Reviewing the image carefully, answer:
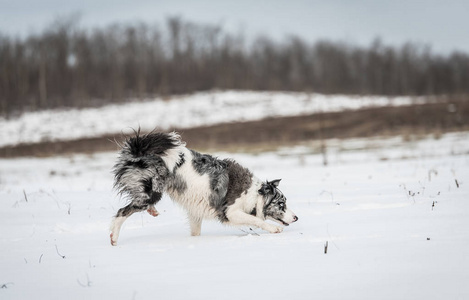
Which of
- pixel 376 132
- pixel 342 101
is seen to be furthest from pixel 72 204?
pixel 342 101

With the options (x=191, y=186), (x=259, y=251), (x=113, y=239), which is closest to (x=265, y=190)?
(x=191, y=186)

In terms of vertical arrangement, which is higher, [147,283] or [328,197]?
[328,197]

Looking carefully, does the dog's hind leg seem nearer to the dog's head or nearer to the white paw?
the dog's head

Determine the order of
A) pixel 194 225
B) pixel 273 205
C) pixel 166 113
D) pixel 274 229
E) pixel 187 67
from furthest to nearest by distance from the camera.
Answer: pixel 187 67 → pixel 166 113 → pixel 273 205 → pixel 194 225 → pixel 274 229

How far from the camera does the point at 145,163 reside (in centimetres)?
606

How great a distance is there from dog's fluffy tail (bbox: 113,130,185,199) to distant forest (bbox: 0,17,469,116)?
167 feet

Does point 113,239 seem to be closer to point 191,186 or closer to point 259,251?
point 191,186

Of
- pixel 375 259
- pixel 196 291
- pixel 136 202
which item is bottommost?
pixel 196 291

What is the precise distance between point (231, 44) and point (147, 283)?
86757mm

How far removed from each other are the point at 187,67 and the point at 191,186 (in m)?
73.1

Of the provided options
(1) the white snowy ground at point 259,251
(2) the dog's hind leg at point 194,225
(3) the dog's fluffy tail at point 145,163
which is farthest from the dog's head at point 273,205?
(3) the dog's fluffy tail at point 145,163

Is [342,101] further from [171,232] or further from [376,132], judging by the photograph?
[171,232]

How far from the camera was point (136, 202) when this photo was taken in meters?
5.96

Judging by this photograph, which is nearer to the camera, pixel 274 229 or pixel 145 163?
pixel 145 163
